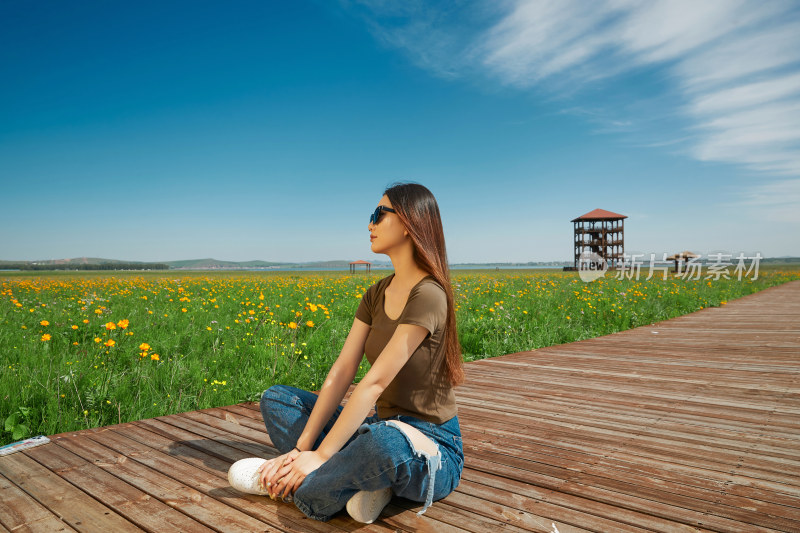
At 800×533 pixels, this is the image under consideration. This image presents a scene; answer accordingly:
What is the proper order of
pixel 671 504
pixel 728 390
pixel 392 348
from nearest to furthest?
pixel 392 348 → pixel 671 504 → pixel 728 390

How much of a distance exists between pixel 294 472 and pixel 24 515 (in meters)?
1.10

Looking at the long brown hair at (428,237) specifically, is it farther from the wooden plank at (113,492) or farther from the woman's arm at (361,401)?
the wooden plank at (113,492)

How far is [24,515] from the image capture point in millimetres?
2078

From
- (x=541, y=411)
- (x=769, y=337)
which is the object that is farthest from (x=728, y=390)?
(x=769, y=337)

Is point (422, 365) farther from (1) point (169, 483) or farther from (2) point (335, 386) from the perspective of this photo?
(1) point (169, 483)

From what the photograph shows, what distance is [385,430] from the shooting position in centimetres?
184

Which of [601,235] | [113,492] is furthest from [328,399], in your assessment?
Result: [601,235]

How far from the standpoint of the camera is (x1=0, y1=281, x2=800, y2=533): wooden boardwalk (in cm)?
203

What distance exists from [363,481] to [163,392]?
2.66 m

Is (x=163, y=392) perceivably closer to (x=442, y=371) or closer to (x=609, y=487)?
(x=442, y=371)

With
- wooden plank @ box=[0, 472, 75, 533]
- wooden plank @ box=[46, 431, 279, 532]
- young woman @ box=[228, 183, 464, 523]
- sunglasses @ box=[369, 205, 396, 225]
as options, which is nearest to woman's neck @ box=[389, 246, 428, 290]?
young woman @ box=[228, 183, 464, 523]

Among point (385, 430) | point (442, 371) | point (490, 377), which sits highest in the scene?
point (442, 371)

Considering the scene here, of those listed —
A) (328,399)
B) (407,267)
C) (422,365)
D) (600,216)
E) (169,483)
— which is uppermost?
(600,216)

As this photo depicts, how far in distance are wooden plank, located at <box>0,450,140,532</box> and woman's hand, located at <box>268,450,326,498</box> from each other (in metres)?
0.53
